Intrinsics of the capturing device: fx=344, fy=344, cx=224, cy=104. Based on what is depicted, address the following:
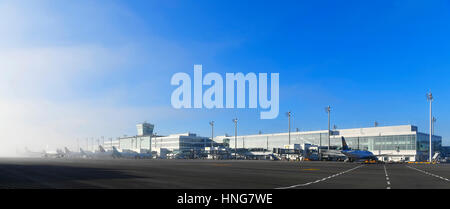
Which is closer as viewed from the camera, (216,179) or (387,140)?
(216,179)

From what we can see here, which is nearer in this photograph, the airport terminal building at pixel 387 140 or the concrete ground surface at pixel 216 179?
the concrete ground surface at pixel 216 179

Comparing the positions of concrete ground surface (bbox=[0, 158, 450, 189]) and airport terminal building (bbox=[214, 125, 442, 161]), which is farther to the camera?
airport terminal building (bbox=[214, 125, 442, 161])

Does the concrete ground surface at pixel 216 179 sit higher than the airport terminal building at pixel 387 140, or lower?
higher

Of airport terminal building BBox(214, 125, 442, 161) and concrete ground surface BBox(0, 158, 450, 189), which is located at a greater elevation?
concrete ground surface BBox(0, 158, 450, 189)

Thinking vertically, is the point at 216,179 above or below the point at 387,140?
above
